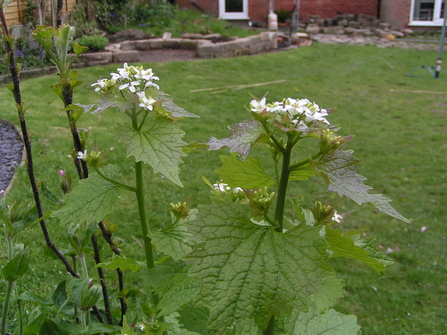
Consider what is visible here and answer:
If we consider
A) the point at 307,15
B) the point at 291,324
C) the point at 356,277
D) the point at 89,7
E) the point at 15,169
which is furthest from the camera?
the point at 307,15

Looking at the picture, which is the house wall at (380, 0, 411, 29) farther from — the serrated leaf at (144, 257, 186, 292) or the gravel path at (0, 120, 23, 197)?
the serrated leaf at (144, 257, 186, 292)

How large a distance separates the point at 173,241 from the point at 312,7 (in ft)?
53.0

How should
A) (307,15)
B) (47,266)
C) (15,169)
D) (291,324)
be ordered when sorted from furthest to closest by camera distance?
(307,15) → (15,169) → (47,266) → (291,324)

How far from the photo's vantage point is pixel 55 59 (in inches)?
46.1

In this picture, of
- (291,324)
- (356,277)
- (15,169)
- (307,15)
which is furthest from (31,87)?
(307,15)

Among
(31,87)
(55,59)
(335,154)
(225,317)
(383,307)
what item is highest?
(55,59)

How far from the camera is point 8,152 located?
13.2ft

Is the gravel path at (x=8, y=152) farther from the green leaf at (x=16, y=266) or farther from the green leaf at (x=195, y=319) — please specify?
the green leaf at (x=195, y=319)

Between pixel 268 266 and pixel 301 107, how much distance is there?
0.30 meters

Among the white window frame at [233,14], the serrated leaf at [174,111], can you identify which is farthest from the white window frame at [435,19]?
the serrated leaf at [174,111]

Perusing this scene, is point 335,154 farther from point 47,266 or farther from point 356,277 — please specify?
point 356,277

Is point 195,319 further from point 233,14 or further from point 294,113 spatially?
point 233,14

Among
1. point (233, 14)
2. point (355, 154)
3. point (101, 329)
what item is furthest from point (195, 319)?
point (233, 14)

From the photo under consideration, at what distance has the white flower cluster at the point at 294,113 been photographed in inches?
33.7
